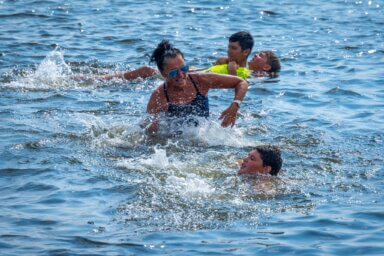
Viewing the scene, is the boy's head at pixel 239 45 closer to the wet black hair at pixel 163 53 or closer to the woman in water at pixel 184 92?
the woman in water at pixel 184 92

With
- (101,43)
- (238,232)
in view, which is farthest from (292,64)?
(238,232)

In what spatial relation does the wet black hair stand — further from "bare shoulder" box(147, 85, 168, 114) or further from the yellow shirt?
the yellow shirt

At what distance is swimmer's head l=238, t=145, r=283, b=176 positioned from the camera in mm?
9562

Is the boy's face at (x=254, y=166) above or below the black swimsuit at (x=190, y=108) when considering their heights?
below

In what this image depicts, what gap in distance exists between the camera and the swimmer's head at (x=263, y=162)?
9.56 m

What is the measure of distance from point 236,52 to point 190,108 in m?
3.14

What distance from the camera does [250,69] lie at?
50.1 ft

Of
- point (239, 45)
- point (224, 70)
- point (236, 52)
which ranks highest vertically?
point (239, 45)

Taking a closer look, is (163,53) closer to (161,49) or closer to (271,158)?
(161,49)

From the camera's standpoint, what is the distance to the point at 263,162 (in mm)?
9562

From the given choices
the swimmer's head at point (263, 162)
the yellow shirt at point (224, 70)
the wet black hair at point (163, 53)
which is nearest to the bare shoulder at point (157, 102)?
the wet black hair at point (163, 53)

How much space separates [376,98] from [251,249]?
21.8 feet

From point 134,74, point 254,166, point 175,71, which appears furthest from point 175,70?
point 134,74

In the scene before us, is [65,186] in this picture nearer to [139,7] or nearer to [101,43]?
[101,43]
